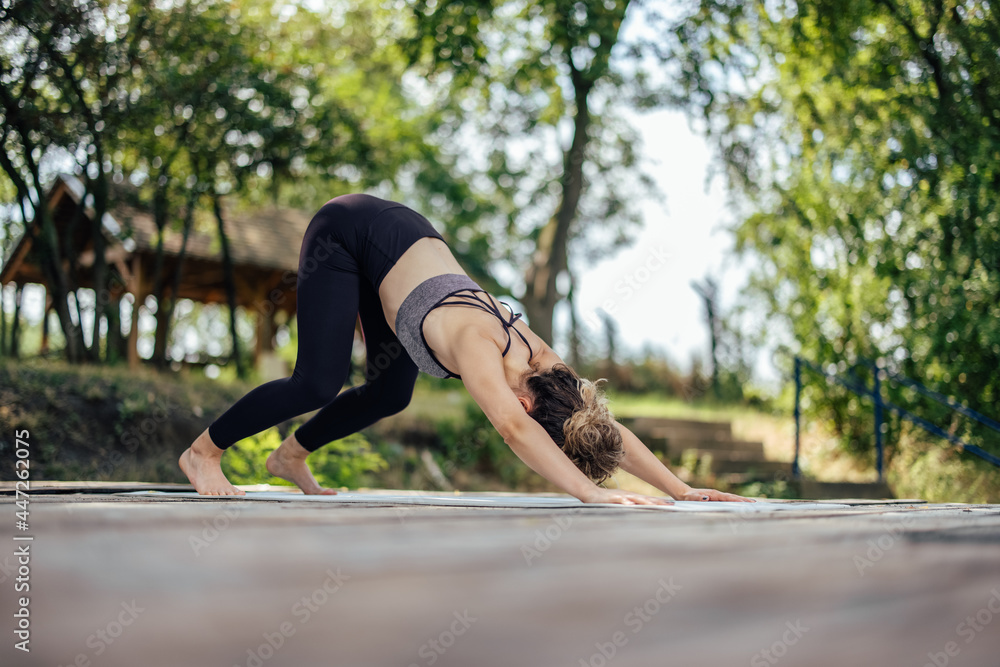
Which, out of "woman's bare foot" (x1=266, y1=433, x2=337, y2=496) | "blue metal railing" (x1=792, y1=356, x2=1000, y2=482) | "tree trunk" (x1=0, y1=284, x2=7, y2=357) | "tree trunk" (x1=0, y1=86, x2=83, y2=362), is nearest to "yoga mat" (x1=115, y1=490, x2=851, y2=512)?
"woman's bare foot" (x1=266, y1=433, x2=337, y2=496)

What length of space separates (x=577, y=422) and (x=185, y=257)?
10841mm

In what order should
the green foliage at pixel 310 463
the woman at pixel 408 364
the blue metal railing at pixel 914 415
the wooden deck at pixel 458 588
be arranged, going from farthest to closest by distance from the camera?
1. the blue metal railing at pixel 914 415
2. the green foliage at pixel 310 463
3. the woman at pixel 408 364
4. the wooden deck at pixel 458 588

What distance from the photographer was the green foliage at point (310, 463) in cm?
441

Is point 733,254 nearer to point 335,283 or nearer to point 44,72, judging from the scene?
point 44,72

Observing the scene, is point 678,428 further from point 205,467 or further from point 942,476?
point 205,467

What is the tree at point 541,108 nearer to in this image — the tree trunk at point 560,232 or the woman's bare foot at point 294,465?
the tree trunk at point 560,232

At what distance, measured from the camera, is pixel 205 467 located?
2.39 metres

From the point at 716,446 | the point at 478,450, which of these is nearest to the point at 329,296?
the point at 478,450

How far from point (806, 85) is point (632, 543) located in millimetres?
9164

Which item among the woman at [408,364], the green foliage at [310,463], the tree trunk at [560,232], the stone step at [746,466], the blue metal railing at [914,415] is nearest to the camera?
the woman at [408,364]

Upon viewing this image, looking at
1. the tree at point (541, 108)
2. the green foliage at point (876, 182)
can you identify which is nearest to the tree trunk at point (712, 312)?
the tree at point (541, 108)

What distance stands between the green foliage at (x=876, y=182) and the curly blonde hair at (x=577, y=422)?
561 cm

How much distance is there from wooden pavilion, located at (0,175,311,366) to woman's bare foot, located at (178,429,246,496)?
23.0 ft

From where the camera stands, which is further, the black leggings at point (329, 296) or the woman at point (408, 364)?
the black leggings at point (329, 296)
